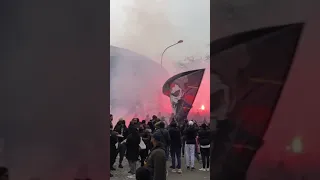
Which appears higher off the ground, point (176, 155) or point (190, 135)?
point (190, 135)

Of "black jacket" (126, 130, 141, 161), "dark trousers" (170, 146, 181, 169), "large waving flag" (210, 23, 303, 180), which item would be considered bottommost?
"dark trousers" (170, 146, 181, 169)

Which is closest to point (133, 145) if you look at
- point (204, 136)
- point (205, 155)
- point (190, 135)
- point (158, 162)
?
point (190, 135)

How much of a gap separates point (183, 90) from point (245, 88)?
22.4 ft

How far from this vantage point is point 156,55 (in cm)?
974

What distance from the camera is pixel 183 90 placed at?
940cm

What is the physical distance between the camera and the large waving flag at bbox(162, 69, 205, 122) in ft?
30.8

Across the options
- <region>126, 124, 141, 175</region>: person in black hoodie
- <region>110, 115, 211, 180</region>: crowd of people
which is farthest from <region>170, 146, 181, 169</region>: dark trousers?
<region>126, 124, 141, 175</region>: person in black hoodie

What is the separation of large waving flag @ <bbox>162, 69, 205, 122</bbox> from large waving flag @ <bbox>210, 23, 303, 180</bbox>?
6.67 metres

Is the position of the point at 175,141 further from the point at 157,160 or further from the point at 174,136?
the point at 157,160

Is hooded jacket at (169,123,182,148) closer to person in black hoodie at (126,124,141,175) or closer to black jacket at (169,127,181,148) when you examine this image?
black jacket at (169,127,181,148)

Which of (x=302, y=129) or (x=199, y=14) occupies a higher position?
(x=199, y=14)

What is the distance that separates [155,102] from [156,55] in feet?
4.50
